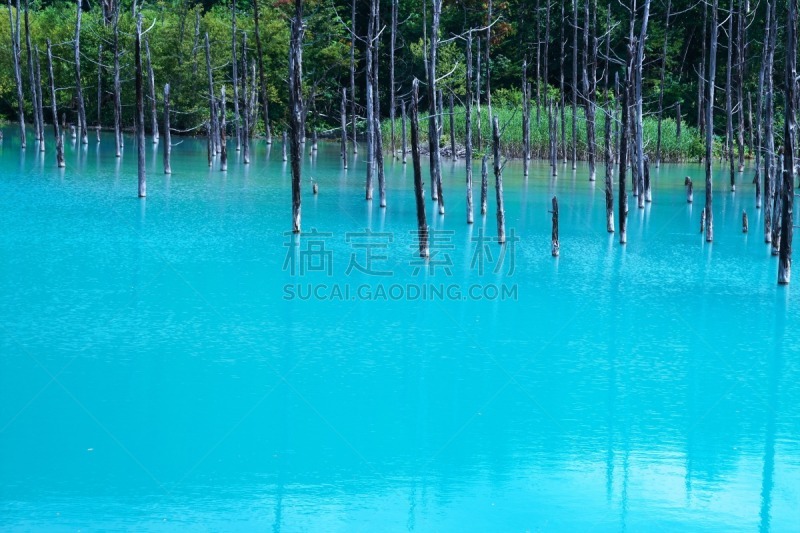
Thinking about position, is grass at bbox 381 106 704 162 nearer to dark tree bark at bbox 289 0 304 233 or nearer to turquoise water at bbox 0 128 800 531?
turquoise water at bbox 0 128 800 531

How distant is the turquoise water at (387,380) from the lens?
7.96 metres

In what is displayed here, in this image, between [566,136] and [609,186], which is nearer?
[609,186]

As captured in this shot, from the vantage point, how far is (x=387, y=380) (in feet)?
36.4

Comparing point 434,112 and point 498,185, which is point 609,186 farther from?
point 434,112

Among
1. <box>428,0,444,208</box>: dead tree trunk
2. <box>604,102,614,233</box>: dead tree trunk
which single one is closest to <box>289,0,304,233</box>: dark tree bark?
<box>428,0,444,208</box>: dead tree trunk

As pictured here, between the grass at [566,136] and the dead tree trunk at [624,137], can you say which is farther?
the grass at [566,136]

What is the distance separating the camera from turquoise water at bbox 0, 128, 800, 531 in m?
7.96

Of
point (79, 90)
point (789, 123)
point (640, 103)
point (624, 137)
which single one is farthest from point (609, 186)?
point (79, 90)

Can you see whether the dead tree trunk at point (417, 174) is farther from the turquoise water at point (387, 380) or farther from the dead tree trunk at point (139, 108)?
the dead tree trunk at point (139, 108)

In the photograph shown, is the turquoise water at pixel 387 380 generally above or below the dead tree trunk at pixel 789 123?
below

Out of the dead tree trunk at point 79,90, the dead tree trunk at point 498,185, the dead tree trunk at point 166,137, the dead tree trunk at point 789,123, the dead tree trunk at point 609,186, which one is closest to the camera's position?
the dead tree trunk at point 789,123

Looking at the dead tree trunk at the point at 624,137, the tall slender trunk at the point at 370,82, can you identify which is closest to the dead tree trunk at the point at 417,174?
the dead tree trunk at the point at 624,137

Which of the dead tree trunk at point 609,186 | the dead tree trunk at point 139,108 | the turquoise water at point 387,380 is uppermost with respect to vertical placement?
the dead tree trunk at point 139,108

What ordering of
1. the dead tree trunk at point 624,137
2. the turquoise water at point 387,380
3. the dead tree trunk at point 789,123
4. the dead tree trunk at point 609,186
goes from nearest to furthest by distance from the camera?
the turquoise water at point 387,380, the dead tree trunk at point 789,123, the dead tree trunk at point 624,137, the dead tree trunk at point 609,186
